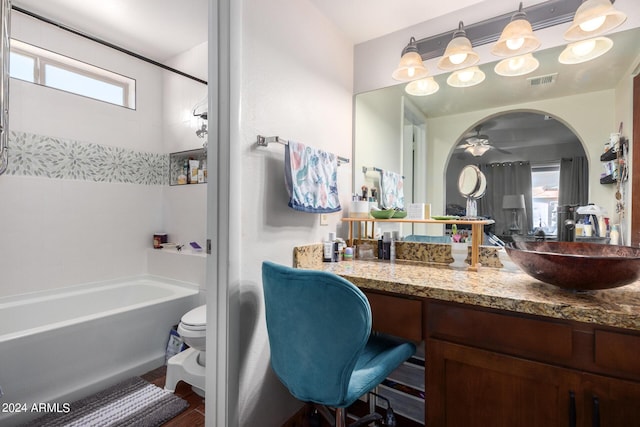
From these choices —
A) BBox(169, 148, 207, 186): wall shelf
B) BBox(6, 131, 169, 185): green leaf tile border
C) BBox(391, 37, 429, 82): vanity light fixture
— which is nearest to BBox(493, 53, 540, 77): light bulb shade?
BBox(391, 37, 429, 82): vanity light fixture

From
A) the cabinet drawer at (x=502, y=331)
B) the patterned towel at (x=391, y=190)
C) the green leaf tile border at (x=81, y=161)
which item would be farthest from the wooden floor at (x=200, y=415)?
the green leaf tile border at (x=81, y=161)

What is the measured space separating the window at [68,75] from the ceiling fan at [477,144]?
2941 millimetres

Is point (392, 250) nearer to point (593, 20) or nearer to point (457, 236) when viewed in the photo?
point (457, 236)

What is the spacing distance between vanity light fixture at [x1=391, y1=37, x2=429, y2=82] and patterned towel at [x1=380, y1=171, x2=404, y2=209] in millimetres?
602

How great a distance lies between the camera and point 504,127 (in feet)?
5.15

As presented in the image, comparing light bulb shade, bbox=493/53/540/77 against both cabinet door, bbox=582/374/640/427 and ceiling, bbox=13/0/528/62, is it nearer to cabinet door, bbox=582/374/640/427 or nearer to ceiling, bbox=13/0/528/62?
ceiling, bbox=13/0/528/62

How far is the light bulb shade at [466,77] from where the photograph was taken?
1648 mm

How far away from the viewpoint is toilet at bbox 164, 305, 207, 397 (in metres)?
1.77

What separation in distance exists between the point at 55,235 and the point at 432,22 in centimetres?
313

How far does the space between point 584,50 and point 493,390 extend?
62.8 inches

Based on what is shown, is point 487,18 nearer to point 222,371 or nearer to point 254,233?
point 254,233

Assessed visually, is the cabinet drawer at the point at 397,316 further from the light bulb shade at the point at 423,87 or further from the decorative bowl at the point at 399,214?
the light bulb shade at the point at 423,87

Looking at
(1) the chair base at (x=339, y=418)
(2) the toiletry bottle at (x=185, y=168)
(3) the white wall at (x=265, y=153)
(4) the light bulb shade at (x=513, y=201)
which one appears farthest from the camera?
(2) the toiletry bottle at (x=185, y=168)

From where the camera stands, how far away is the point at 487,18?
161cm
